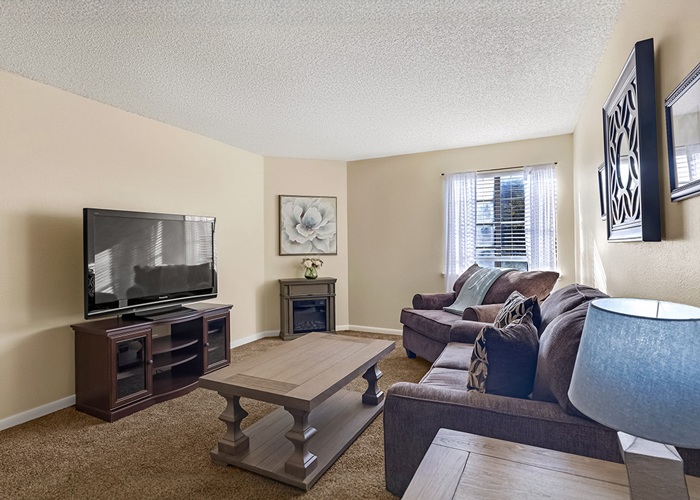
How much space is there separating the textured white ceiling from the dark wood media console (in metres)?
1.86

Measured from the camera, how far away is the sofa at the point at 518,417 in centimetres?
138

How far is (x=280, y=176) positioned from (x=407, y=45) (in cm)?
322

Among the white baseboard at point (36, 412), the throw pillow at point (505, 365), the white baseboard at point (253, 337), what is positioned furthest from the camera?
the white baseboard at point (253, 337)

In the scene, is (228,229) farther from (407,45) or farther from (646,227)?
(646,227)

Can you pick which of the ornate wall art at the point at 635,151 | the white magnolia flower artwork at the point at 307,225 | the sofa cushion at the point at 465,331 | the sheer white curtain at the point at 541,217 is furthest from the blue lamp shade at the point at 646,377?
the white magnolia flower artwork at the point at 307,225

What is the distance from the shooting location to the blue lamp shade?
2.24ft

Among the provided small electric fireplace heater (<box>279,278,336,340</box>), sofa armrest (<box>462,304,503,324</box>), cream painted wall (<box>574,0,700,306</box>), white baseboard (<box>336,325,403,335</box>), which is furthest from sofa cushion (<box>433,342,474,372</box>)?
small electric fireplace heater (<box>279,278,336,340</box>)

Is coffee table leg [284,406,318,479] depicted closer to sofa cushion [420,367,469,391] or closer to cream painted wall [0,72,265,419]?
sofa cushion [420,367,469,391]

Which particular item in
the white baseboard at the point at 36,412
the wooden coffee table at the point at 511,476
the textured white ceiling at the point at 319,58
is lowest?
the white baseboard at the point at 36,412

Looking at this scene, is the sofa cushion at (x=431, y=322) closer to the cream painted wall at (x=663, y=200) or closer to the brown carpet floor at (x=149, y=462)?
the brown carpet floor at (x=149, y=462)

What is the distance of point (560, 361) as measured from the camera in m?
1.42

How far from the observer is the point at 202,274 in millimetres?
3789

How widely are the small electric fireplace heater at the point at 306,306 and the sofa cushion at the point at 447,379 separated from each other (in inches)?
114

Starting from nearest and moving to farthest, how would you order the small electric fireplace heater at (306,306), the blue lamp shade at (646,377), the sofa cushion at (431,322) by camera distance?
the blue lamp shade at (646,377)
the sofa cushion at (431,322)
the small electric fireplace heater at (306,306)
